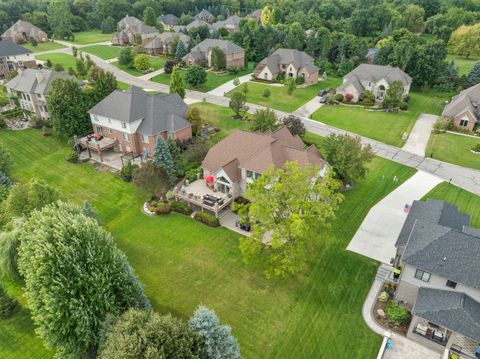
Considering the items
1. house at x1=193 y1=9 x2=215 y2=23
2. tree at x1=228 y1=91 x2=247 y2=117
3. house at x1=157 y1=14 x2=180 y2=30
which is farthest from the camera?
house at x1=193 y1=9 x2=215 y2=23

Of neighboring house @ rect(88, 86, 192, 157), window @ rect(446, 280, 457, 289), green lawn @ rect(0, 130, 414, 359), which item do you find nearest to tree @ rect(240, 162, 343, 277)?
green lawn @ rect(0, 130, 414, 359)

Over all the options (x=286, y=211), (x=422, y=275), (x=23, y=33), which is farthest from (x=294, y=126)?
(x=23, y=33)

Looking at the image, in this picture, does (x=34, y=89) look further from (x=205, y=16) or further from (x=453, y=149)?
(x=205, y=16)

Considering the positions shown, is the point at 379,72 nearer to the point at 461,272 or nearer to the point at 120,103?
the point at 120,103

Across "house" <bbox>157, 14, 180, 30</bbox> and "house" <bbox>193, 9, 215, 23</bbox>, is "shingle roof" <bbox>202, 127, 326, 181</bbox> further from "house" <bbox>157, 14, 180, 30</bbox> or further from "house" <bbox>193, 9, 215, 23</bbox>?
"house" <bbox>193, 9, 215, 23</bbox>

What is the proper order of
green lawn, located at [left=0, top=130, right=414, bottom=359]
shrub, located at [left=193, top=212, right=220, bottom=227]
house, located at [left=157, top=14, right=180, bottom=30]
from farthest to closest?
1. house, located at [left=157, top=14, right=180, bottom=30]
2. shrub, located at [left=193, top=212, right=220, bottom=227]
3. green lawn, located at [left=0, top=130, right=414, bottom=359]

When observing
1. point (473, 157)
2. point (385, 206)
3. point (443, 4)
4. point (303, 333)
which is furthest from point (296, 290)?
point (443, 4)
